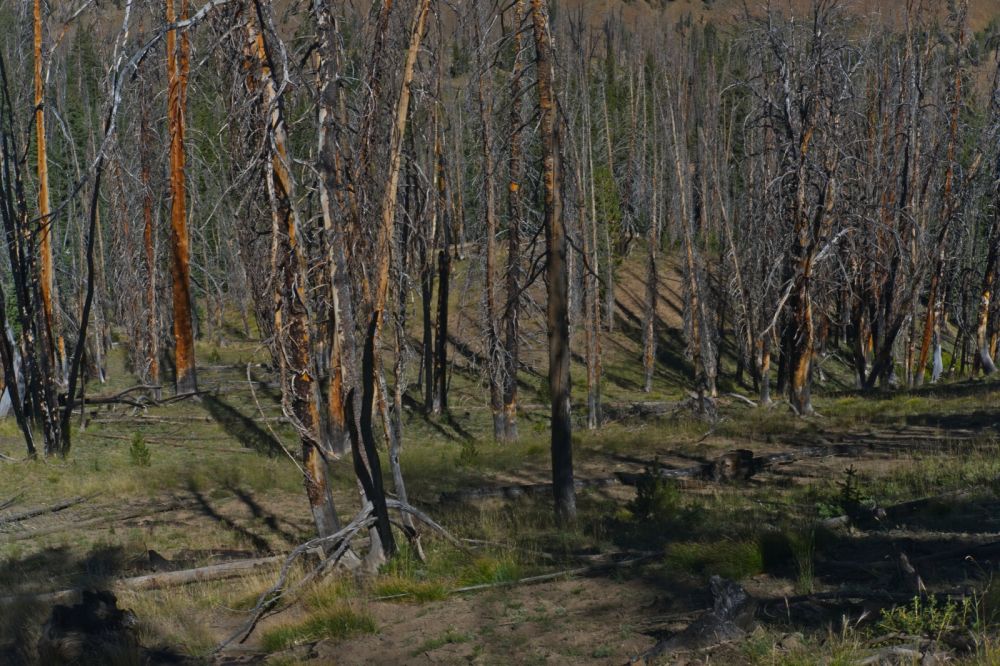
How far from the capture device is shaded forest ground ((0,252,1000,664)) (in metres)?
6.37

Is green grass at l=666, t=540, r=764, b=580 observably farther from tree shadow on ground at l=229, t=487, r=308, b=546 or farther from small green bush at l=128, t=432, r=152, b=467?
small green bush at l=128, t=432, r=152, b=467

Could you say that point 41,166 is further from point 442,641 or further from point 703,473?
point 442,641

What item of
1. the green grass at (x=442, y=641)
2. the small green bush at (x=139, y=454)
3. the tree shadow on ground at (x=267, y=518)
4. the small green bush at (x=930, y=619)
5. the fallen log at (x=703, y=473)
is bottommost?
the tree shadow on ground at (x=267, y=518)

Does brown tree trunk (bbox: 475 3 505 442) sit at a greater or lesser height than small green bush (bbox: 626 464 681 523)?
greater

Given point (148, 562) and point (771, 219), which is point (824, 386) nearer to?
point (771, 219)

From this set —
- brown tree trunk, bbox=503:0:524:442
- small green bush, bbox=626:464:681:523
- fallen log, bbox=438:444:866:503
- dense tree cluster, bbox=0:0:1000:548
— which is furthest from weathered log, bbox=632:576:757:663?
brown tree trunk, bbox=503:0:524:442

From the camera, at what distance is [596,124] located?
54969 mm

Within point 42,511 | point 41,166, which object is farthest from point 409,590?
point 41,166

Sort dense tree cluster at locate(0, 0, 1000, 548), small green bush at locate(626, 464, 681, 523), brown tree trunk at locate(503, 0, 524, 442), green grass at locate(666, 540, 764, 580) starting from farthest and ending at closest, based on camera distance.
→ brown tree trunk at locate(503, 0, 524, 442), small green bush at locate(626, 464, 681, 523), dense tree cluster at locate(0, 0, 1000, 548), green grass at locate(666, 540, 764, 580)

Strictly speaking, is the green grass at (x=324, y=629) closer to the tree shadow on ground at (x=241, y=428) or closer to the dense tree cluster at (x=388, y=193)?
the dense tree cluster at (x=388, y=193)

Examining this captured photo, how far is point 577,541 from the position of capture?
9.71 meters

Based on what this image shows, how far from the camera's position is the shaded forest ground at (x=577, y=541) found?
6371 mm

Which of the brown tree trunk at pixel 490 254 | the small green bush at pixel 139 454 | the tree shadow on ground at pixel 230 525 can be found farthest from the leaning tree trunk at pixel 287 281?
the brown tree trunk at pixel 490 254

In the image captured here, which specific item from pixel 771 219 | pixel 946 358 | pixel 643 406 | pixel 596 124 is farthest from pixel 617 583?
pixel 596 124
